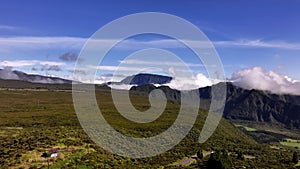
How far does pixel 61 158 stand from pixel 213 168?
22482 millimetres

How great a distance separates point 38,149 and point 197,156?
31846 millimetres

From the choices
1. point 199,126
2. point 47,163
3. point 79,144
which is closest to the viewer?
point 47,163

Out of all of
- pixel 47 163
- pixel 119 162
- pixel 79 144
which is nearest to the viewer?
pixel 47 163

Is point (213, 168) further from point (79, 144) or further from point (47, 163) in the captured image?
point (47, 163)

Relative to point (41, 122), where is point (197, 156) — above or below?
below

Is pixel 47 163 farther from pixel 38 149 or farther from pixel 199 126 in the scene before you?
pixel 199 126

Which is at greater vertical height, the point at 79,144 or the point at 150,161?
the point at 79,144

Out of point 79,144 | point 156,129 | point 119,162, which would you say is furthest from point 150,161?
point 156,129

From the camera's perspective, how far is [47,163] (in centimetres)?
3806

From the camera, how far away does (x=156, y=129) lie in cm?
8219

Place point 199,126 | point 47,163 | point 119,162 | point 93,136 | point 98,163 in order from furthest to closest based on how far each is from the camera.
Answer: point 199,126
point 93,136
point 119,162
point 98,163
point 47,163

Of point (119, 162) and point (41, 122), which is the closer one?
point (119, 162)

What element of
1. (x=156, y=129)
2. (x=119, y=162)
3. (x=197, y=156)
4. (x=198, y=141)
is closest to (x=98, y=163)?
(x=119, y=162)

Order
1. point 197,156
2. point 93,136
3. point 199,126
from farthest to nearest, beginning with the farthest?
1. point 199,126
2. point 197,156
3. point 93,136
